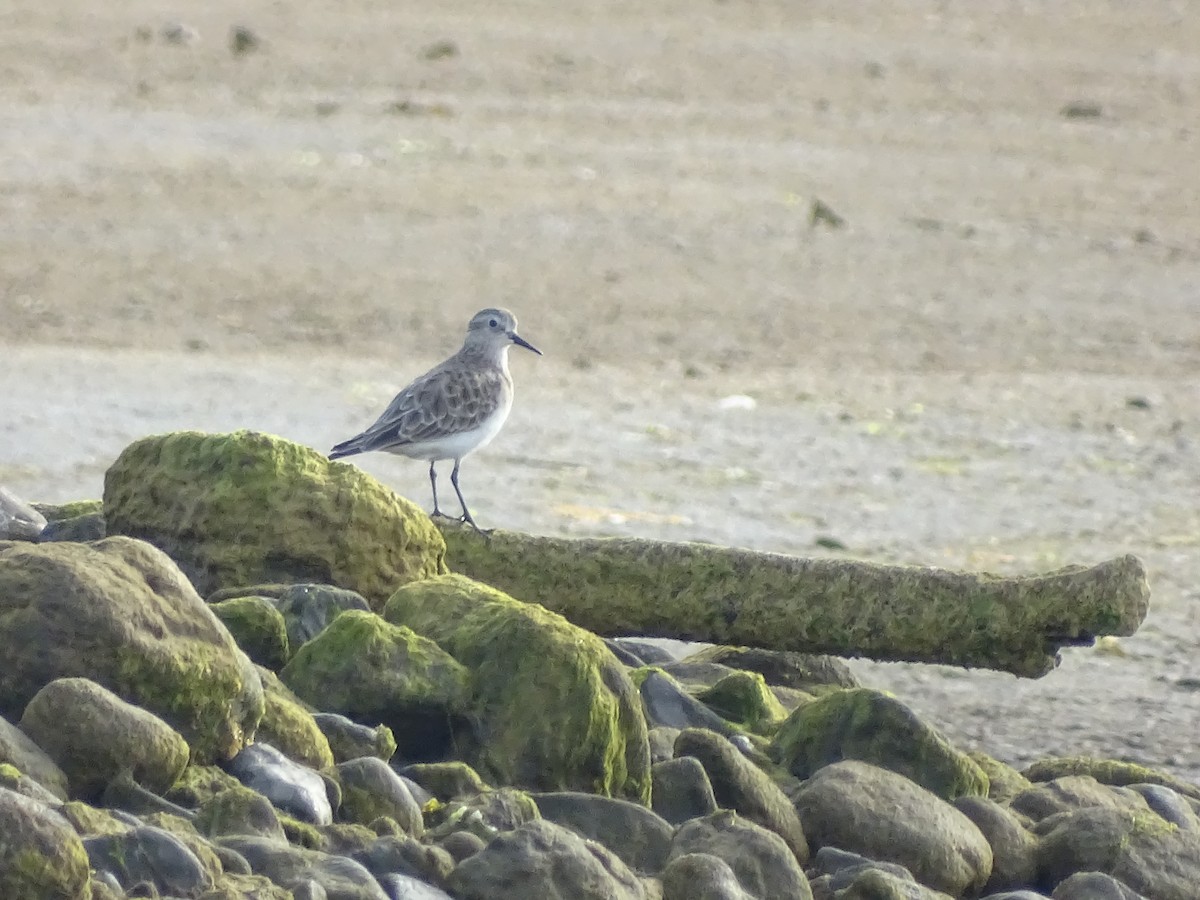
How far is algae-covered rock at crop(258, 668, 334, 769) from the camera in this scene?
5352 millimetres

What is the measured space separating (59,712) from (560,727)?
4.20ft

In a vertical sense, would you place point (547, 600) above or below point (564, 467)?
above

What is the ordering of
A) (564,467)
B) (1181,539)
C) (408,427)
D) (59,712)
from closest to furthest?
1. (59,712)
2. (408,427)
3. (1181,539)
4. (564,467)

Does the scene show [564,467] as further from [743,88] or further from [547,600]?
[743,88]

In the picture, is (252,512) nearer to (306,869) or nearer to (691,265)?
(306,869)

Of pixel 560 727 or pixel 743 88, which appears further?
pixel 743 88

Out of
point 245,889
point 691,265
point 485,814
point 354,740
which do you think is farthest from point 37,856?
point 691,265

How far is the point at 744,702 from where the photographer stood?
21.5 ft

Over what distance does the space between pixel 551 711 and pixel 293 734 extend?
2.12ft

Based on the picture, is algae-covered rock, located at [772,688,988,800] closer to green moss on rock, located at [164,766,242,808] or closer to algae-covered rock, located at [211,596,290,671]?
algae-covered rock, located at [211,596,290,671]

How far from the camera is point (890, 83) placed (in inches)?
932

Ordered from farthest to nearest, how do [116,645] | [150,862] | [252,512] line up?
1. [252,512]
2. [116,645]
3. [150,862]

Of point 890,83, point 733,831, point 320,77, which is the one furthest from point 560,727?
point 890,83

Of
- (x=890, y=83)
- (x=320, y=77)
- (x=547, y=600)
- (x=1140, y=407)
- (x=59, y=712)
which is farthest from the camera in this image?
(x=890, y=83)
